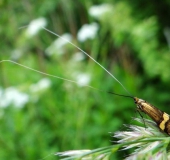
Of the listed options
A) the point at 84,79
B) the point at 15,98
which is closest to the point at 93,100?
the point at 84,79

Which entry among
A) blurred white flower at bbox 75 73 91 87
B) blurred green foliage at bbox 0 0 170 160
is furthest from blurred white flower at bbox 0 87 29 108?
blurred white flower at bbox 75 73 91 87

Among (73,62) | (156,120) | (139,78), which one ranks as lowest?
(156,120)

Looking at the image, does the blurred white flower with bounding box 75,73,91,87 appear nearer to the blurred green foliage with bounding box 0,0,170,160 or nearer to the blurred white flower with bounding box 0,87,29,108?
the blurred green foliage with bounding box 0,0,170,160

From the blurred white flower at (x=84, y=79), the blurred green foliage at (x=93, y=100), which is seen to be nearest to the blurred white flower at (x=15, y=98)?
the blurred green foliage at (x=93, y=100)

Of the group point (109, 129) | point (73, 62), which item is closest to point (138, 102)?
point (109, 129)

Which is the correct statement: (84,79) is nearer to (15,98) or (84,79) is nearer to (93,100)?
(93,100)

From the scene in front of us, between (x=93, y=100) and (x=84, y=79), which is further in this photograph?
(x=93, y=100)

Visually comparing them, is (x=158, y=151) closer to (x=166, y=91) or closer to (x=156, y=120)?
(x=156, y=120)

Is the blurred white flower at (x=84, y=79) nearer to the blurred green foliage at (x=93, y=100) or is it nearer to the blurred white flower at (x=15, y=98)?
the blurred green foliage at (x=93, y=100)

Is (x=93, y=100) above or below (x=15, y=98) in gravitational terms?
below

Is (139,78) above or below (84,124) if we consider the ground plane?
above

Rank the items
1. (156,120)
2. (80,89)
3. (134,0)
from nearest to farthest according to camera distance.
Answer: (156,120) < (134,0) < (80,89)
